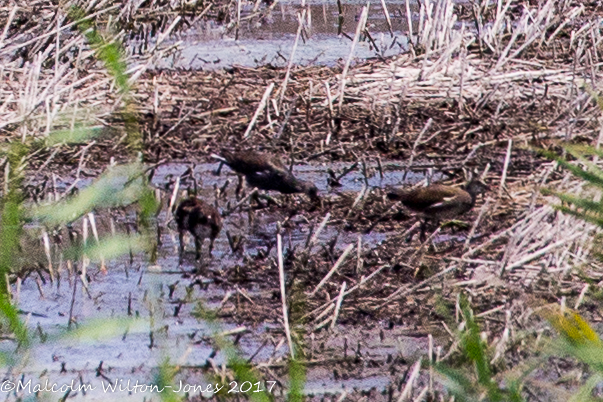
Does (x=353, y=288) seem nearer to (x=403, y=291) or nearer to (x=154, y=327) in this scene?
(x=403, y=291)

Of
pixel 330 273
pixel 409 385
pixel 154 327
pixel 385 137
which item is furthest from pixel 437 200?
pixel 409 385

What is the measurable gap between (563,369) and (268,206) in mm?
3087

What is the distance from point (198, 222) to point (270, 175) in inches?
38.0

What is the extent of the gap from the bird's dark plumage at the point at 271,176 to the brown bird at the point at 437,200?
52cm

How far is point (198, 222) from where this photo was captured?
6809mm

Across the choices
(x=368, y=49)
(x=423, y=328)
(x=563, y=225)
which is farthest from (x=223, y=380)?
(x=368, y=49)

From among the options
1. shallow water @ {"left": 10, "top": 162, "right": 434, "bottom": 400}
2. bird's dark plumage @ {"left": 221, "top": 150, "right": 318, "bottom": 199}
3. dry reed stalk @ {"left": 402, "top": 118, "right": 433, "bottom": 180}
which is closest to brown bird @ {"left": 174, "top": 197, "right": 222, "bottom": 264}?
shallow water @ {"left": 10, "top": 162, "right": 434, "bottom": 400}

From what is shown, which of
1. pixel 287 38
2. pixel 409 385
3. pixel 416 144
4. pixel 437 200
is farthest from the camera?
pixel 287 38

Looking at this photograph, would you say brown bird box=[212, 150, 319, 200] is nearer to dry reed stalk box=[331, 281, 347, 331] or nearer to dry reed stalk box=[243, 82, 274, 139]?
dry reed stalk box=[243, 82, 274, 139]

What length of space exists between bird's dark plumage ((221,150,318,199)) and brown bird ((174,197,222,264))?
2.53ft

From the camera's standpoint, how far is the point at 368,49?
11.5 m

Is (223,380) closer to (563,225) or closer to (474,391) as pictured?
(474,391)

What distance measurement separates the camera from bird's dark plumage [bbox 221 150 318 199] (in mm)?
7637

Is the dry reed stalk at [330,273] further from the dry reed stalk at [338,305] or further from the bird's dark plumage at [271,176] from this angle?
the bird's dark plumage at [271,176]
